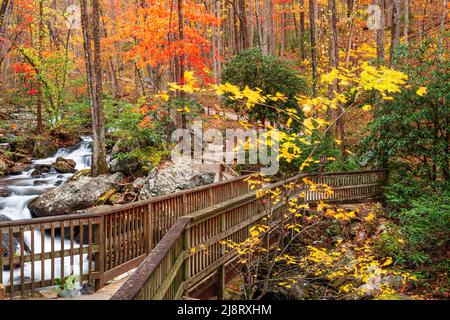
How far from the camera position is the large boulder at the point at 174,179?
39.7 ft

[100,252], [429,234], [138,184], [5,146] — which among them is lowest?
[429,234]

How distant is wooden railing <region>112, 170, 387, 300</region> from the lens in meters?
3.52

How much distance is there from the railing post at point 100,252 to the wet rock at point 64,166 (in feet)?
40.7

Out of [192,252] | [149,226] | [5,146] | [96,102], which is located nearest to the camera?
[192,252]

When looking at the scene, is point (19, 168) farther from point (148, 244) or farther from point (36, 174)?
point (148, 244)

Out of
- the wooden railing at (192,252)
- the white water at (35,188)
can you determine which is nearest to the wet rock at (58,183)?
the white water at (35,188)

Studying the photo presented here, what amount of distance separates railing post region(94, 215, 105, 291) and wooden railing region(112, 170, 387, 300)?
1274 millimetres

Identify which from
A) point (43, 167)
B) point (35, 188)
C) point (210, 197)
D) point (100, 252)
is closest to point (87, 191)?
point (35, 188)

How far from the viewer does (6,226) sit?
5.09 m

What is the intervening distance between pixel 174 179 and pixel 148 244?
5.59m

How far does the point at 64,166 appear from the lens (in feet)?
56.8

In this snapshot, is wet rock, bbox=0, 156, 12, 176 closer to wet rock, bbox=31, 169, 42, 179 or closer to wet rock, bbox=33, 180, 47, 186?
wet rock, bbox=31, 169, 42, 179

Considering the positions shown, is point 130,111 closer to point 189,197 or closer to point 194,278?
point 189,197
